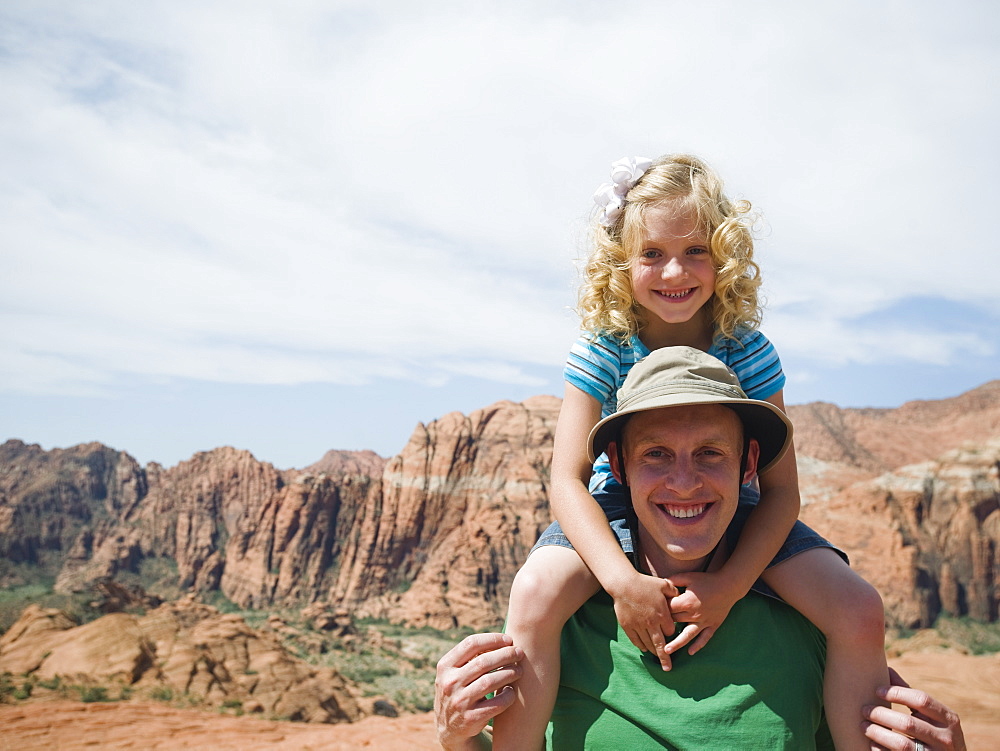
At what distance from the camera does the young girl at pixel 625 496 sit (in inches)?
88.5

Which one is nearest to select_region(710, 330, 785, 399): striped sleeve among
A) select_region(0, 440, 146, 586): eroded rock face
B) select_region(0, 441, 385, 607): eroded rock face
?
select_region(0, 441, 385, 607): eroded rock face

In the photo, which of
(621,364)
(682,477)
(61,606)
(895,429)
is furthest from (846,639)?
(895,429)

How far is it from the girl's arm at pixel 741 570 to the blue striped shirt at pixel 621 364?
1.18 ft

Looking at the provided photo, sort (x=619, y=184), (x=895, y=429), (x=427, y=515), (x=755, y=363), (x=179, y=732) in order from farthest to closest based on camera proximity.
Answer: (x=895, y=429)
(x=427, y=515)
(x=179, y=732)
(x=619, y=184)
(x=755, y=363)

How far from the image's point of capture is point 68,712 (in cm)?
1255

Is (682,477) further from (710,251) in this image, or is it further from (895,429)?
(895,429)

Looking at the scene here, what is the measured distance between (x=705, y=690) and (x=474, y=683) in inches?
29.6

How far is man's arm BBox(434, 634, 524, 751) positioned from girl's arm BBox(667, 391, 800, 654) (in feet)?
1.72

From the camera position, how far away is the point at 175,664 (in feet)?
56.0

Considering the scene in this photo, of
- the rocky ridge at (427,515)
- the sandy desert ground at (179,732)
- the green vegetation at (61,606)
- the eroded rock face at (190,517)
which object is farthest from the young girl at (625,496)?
the eroded rock face at (190,517)

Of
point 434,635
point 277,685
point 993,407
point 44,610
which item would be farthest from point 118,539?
point 993,407

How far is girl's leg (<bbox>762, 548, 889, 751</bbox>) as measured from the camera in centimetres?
222

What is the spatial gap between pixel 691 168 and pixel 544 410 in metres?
62.6

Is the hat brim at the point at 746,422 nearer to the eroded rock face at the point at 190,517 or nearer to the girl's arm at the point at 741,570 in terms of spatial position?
the girl's arm at the point at 741,570
